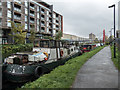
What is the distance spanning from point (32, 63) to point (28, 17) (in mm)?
28702

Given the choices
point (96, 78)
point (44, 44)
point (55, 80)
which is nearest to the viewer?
point (55, 80)

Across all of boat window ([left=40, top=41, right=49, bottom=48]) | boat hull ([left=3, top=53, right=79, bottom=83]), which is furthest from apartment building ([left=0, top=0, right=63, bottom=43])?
boat hull ([left=3, top=53, right=79, bottom=83])

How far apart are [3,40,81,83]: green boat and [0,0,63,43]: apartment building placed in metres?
21.1

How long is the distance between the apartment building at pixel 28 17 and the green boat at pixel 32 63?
2111 cm

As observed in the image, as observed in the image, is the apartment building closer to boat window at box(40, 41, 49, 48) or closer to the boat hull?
boat window at box(40, 41, 49, 48)

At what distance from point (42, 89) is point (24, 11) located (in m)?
31.6

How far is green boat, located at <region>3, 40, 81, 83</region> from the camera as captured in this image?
628 centimetres

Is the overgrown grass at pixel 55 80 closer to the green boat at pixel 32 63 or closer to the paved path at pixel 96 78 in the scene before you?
the paved path at pixel 96 78

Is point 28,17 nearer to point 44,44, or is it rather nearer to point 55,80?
point 44,44

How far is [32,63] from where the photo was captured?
7043 millimetres

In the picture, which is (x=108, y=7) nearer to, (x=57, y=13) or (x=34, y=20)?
(x=34, y=20)

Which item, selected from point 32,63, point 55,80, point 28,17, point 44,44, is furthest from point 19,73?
point 28,17

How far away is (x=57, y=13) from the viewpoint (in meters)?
48.9

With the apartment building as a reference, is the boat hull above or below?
below
